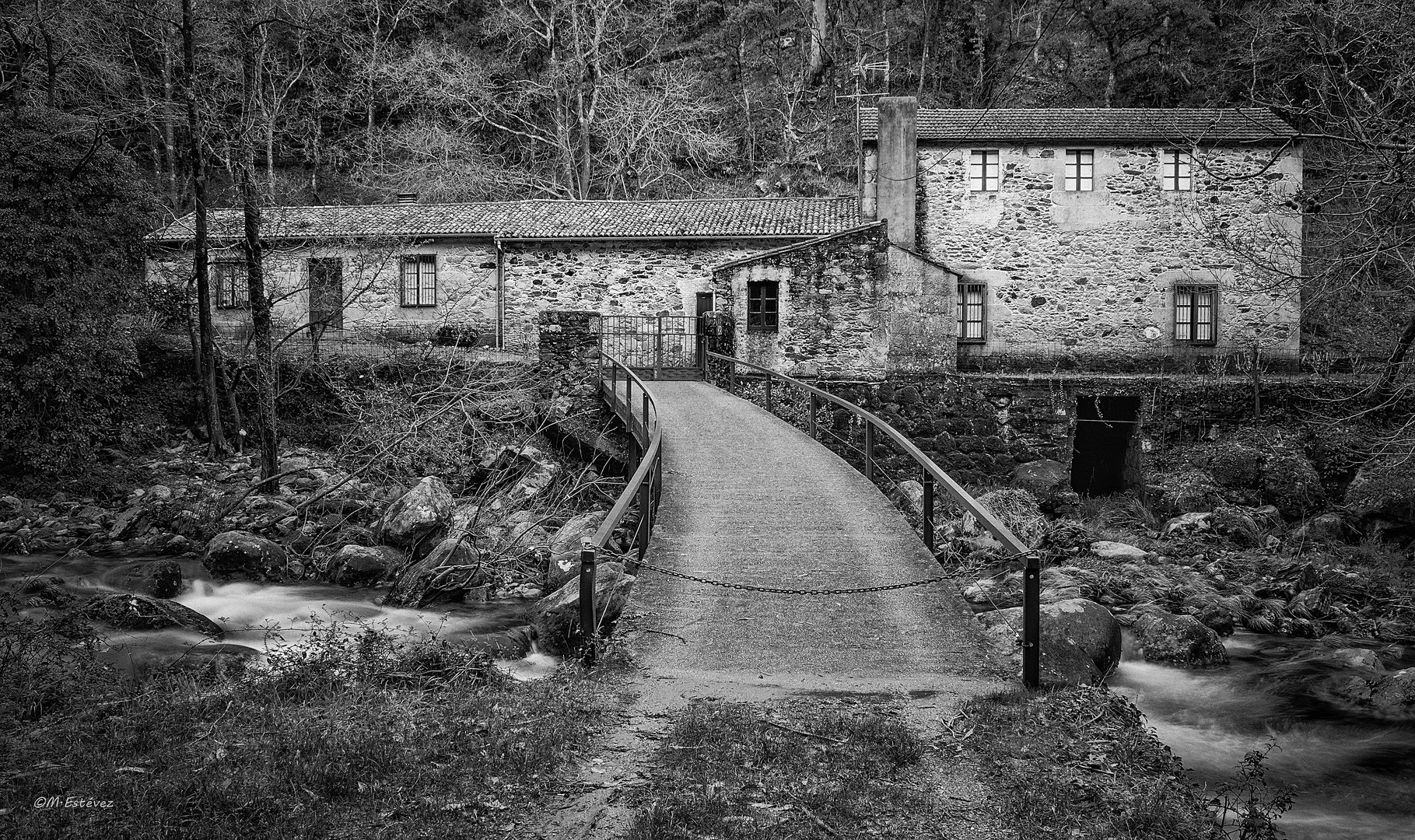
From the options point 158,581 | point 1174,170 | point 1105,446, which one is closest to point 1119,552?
point 1105,446

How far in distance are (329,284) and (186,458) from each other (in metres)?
7.24

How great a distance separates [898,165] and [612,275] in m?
7.88

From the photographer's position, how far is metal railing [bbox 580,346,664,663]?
642 cm

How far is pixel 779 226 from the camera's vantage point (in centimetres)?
2627

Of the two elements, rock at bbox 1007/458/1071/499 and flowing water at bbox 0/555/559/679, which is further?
rock at bbox 1007/458/1071/499

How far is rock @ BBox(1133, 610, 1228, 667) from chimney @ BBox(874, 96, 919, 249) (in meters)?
15.4

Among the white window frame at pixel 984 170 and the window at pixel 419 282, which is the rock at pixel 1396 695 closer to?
the white window frame at pixel 984 170

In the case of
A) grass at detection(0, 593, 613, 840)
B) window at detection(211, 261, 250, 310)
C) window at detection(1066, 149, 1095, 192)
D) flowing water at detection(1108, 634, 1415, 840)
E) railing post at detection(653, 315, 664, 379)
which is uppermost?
window at detection(1066, 149, 1095, 192)

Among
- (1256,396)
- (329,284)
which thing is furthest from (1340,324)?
(329,284)

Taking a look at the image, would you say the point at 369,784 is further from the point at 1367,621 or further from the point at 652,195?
the point at 652,195

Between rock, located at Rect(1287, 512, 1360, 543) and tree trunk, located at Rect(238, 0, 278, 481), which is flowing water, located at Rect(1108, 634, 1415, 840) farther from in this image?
tree trunk, located at Rect(238, 0, 278, 481)

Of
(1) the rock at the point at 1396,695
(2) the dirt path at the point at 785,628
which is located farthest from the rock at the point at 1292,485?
(2) the dirt path at the point at 785,628

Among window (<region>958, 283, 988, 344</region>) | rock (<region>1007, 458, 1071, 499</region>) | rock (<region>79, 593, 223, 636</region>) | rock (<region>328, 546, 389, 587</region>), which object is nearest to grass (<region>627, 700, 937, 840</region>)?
rock (<region>79, 593, 223, 636</region>)

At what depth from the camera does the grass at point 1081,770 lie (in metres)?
4.57
